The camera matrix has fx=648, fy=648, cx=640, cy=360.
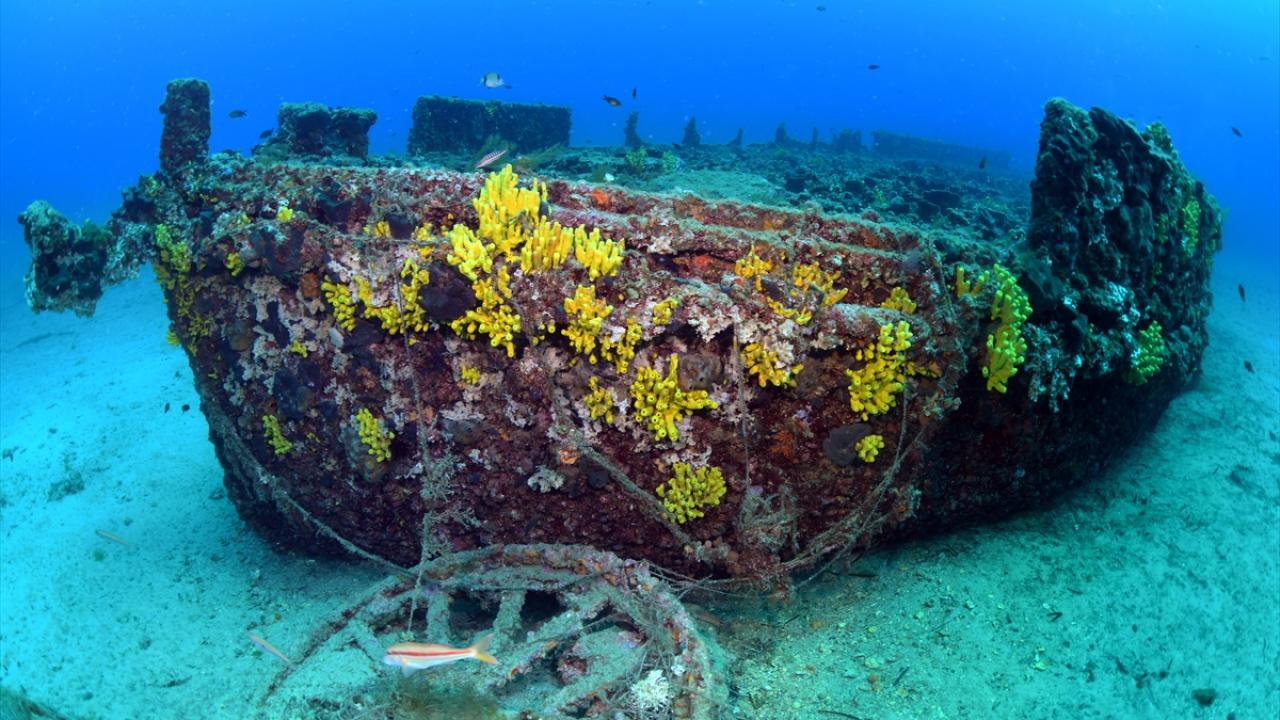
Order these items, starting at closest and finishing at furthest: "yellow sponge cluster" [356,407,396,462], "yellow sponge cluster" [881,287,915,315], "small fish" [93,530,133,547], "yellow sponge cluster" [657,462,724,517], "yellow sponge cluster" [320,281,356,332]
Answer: "yellow sponge cluster" [881,287,915,315]
"yellow sponge cluster" [657,462,724,517]
"yellow sponge cluster" [320,281,356,332]
"yellow sponge cluster" [356,407,396,462]
"small fish" [93,530,133,547]

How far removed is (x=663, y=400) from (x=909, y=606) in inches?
94.9

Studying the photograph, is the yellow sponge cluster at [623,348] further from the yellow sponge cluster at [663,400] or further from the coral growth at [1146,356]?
the coral growth at [1146,356]

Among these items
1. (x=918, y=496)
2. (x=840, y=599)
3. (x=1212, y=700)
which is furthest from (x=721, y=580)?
(x=1212, y=700)

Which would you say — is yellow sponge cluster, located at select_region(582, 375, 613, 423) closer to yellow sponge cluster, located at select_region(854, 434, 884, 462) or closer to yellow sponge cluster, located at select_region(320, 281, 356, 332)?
yellow sponge cluster, located at select_region(854, 434, 884, 462)

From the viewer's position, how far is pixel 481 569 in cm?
450

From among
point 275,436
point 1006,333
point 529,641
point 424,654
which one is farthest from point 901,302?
point 275,436

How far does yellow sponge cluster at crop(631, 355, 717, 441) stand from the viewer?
4.05m

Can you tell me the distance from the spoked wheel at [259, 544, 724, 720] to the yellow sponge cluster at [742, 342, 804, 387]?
57.5 inches

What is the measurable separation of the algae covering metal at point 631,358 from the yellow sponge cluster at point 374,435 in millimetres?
22

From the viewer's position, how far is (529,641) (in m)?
4.00

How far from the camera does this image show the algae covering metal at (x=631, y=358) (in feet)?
13.3

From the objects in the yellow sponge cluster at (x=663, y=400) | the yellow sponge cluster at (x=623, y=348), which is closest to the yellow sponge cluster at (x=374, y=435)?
the yellow sponge cluster at (x=623, y=348)

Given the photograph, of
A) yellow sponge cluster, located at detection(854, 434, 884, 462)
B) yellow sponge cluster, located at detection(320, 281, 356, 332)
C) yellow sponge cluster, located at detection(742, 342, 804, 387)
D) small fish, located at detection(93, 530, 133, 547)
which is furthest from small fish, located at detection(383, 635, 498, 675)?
small fish, located at detection(93, 530, 133, 547)

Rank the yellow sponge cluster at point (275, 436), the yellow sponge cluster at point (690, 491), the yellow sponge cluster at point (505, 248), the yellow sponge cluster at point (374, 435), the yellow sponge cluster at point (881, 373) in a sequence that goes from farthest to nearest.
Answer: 1. the yellow sponge cluster at point (275, 436)
2. the yellow sponge cluster at point (374, 435)
3. the yellow sponge cluster at point (690, 491)
4. the yellow sponge cluster at point (505, 248)
5. the yellow sponge cluster at point (881, 373)
